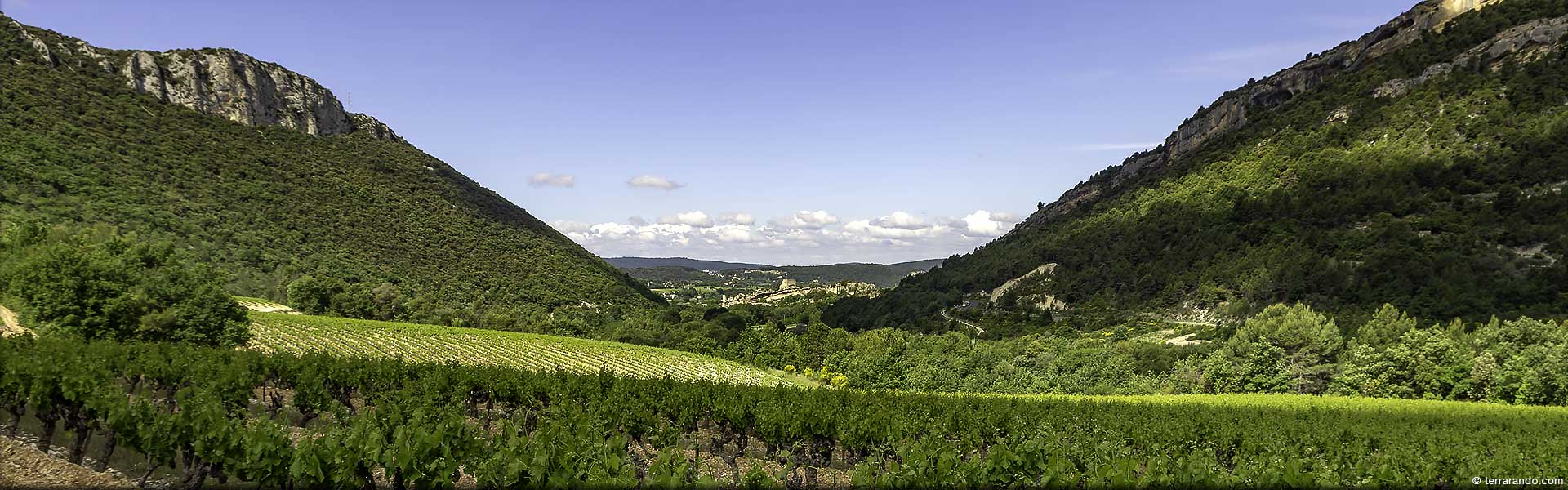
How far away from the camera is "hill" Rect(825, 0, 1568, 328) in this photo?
89.2m

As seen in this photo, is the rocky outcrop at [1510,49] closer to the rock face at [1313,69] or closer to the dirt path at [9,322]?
the rock face at [1313,69]

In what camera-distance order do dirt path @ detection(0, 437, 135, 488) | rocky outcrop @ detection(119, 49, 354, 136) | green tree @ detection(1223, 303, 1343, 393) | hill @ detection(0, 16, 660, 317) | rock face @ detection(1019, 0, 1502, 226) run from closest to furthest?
dirt path @ detection(0, 437, 135, 488), green tree @ detection(1223, 303, 1343, 393), hill @ detection(0, 16, 660, 317), rocky outcrop @ detection(119, 49, 354, 136), rock face @ detection(1019, 0, 1502, 226)

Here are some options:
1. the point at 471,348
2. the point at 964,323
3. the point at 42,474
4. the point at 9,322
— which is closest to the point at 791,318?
the point at 964,323

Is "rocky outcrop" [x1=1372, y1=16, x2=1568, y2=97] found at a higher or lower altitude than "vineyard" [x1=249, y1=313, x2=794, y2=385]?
higher

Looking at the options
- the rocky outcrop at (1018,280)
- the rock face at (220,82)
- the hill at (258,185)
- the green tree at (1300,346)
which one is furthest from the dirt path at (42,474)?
the rock face at (220,82)

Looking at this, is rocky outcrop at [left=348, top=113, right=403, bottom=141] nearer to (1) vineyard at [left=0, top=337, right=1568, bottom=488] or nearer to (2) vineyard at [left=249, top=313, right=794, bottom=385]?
(2) vineyard at [left=249, top=313, right=794, bottom=385]

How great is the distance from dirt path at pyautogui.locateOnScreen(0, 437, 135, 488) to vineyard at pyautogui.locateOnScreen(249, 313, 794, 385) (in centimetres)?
3855

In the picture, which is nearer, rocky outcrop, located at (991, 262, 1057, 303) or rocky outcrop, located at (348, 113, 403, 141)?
rocky outcrop, located at (991, 262, 1057, 303)

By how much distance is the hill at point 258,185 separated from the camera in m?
92.1

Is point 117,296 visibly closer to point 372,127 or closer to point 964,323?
point 964,323

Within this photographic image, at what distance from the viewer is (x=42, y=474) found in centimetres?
1220

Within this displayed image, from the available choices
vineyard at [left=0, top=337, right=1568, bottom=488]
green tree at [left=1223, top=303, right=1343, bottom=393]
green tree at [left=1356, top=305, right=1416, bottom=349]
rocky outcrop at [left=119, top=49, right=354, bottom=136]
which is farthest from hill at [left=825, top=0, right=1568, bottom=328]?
rocky outcrop at [left=119, top=49, right=354, bottom=136]

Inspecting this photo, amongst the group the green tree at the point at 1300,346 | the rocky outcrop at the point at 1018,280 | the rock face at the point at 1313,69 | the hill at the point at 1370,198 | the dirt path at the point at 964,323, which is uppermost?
the rock face at the point at 1313,69

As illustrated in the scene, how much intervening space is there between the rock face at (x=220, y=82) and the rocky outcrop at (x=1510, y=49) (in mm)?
256508
